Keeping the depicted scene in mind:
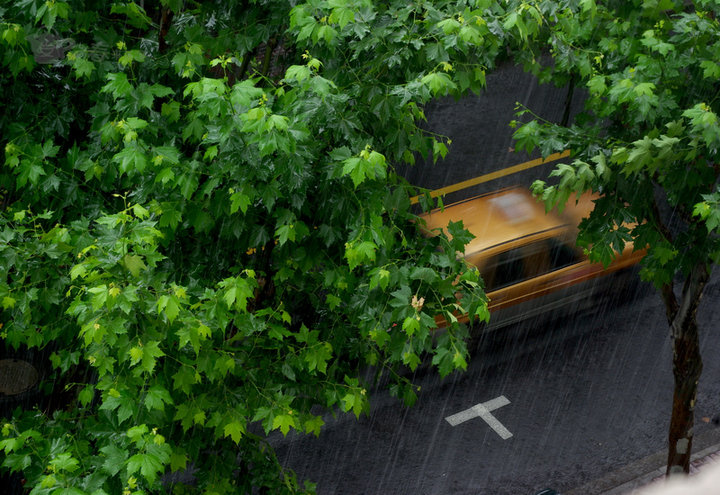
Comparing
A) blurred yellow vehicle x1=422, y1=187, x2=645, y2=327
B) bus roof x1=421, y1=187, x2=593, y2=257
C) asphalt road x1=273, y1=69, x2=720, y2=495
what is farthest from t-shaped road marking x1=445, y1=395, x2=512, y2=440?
bus roof x1=421, y1=187, x2=593, y2=257

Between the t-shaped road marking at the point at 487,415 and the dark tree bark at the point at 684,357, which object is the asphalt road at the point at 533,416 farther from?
the dark tree bark at the point at 684,357

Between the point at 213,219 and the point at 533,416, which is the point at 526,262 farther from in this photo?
the point at 213,219

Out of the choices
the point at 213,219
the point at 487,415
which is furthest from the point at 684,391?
the point at 213,219

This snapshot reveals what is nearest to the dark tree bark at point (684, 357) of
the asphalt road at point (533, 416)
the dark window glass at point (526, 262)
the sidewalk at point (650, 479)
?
the sidewalk at point (650, 479)

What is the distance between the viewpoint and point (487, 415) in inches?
428

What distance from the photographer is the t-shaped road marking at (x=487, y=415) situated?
34.9ft

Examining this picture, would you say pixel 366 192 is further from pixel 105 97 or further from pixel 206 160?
pixel 105 97

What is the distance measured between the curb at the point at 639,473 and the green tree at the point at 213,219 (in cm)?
482

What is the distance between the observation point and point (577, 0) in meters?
6.30

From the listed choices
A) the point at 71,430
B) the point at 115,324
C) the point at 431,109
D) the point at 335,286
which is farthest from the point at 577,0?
the point at 431,109

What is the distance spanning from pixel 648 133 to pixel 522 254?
415 centimetres

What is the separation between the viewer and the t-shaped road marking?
10.6m

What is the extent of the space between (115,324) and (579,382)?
26.7ft

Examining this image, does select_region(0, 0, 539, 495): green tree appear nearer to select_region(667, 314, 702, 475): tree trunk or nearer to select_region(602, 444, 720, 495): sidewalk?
select_region(667, 314, 702, 475): tree trunk
